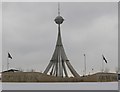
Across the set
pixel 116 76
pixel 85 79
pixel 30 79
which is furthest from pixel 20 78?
pixel 116 76

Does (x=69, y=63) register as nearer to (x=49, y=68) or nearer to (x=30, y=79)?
(x=49, y=68)

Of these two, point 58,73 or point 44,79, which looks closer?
point 44,79

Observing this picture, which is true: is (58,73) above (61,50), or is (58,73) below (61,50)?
below

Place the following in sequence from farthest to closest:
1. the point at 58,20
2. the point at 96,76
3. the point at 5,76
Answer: the point at 58,20, the point at 96,76, the point at 5,76

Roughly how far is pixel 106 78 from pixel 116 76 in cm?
318

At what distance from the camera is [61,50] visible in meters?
53.7

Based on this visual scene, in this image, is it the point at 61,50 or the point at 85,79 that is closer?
the point at 85,79

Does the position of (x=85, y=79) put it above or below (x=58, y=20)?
below

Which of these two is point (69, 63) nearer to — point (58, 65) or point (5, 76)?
point (58, 65)

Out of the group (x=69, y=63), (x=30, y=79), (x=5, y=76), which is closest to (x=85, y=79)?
(x=30, y=79)

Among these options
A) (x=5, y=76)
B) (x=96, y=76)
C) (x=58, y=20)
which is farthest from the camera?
(x=58, y=20)

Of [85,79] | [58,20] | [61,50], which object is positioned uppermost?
[58,20]

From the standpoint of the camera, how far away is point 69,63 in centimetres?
5384

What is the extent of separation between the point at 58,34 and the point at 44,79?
701 inches
